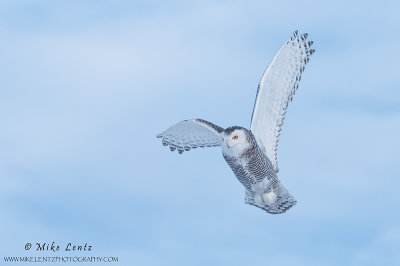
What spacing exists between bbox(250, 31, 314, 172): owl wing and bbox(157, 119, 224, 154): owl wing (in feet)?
2.27

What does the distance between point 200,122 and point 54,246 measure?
3.32 m

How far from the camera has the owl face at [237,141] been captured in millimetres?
13203

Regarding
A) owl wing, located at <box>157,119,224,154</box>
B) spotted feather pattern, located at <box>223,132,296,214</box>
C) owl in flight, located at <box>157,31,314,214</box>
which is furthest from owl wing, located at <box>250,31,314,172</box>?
owl wing, located at <box>157,119,224,154</box>

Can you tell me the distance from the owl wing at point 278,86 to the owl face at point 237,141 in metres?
0.76

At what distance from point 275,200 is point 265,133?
111 cm

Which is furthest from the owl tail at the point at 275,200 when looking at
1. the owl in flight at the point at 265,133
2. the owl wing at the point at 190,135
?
the owl wing at the point at 190,135

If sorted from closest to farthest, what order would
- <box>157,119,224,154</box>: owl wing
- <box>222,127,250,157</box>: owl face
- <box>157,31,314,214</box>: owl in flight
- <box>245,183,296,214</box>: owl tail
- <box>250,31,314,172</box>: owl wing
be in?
<box>222,127,250,157</box>: owl face < <box>157,31,314,214</box>: owl in flight < <box>250,31,314,172</box>: owl wing < <box>157,119,224,154</box>: owl wing < <box>245,183,296,214</box>: owl tail

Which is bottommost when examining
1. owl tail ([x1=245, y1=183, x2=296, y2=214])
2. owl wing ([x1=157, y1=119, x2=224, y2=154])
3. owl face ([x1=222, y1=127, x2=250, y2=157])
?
owl tail ([x1=245, y1=183, x2=296, y2=214])

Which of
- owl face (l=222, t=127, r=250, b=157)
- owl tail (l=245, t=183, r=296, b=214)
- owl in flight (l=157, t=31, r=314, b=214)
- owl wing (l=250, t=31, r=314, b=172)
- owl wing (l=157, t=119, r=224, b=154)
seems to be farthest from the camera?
Result: owl tail (l=245, t=183, r=296, b=214)

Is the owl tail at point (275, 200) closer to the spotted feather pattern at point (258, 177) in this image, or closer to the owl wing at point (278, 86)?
the spotted feather pattern at point (258, 177)

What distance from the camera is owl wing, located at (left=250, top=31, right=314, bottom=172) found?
13748 millimetres

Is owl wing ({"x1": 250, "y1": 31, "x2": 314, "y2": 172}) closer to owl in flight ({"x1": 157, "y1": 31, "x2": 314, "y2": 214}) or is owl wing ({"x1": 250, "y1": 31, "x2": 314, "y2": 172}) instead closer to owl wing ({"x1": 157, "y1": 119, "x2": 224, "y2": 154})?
owl in flight ({"x1": 157, "y1": 31, "x2": 314, "y2": 214})

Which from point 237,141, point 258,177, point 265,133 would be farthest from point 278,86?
point 258,177

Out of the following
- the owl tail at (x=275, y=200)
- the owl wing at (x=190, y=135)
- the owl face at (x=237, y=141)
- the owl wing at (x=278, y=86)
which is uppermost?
the owl wing at (x=278, y=86)
